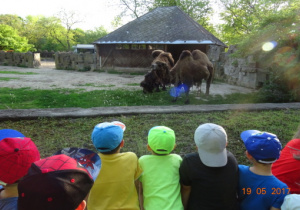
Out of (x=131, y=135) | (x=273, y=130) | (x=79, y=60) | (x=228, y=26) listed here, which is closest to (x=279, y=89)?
→ (x=273, y=130)

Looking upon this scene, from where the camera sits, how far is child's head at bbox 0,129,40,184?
1544mm

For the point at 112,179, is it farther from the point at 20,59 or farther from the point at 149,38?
the point at 20,59

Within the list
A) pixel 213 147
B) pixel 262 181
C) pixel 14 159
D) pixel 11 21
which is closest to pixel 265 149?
pixel 262 181

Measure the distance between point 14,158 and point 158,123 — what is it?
145 inches

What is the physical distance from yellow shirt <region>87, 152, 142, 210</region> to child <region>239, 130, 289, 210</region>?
0.98 m

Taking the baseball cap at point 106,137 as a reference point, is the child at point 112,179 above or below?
below

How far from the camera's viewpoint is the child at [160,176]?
203cm

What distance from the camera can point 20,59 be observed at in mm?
24703

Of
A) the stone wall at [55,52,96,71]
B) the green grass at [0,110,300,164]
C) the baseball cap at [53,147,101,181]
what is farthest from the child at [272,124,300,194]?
the stone wall at [55,52,96,71]

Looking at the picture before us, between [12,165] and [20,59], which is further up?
[20,59]

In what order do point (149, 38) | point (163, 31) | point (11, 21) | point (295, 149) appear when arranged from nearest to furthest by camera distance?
1. point (295, 149)
2. point (149, 38)
3. point (163, 31)
4. point (11, 21)

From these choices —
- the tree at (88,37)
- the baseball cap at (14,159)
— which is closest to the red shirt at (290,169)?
the baseball cap at (14,159)

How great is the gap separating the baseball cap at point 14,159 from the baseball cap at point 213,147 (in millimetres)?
1326
